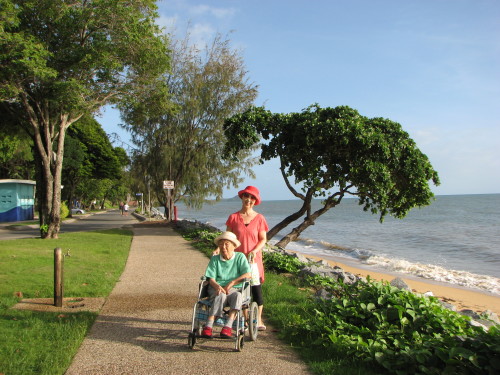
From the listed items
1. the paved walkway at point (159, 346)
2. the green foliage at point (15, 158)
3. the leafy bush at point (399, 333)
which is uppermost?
the green foliage at point (15, 158)

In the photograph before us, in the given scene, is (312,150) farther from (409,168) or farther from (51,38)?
(51,38)

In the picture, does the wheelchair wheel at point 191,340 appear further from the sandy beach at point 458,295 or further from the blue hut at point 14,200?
the blue hut at point 14,200

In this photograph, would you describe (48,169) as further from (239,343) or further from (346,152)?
(239,343)

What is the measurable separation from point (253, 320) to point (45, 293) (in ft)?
13.3

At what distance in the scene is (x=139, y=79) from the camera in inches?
642

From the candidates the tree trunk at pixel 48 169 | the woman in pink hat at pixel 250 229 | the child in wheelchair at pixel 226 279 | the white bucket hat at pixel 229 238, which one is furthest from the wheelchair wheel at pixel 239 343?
the tree trunk at pixel 48 169

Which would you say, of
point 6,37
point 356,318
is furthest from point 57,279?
point 6,37

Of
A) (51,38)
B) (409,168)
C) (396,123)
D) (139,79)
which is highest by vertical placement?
(51,38)

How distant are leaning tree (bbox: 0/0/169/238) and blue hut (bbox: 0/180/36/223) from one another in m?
14.8

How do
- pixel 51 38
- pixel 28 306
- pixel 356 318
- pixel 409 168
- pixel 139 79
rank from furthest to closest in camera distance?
1. pixel 139 79
2. pixel 51 38
3. pixel 409 168
4. pixel 28 306
5. pixel 356 318

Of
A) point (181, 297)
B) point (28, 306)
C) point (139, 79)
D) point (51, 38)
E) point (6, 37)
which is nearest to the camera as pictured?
point (28, 306)

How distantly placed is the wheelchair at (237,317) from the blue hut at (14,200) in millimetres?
29138

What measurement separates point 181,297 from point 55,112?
39.8 feet

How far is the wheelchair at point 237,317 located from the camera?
4.51 meters
